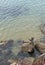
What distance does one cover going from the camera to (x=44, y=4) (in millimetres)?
19875

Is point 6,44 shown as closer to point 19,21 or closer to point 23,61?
point 23,61

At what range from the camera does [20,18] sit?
16.8 m

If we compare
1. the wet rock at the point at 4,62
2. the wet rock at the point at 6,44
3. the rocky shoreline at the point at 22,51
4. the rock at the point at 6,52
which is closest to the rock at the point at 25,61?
the rocky shoreline at the point at 22,51

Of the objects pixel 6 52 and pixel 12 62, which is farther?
pixel 6 52

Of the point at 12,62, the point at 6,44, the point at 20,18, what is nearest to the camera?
the point at 12,62

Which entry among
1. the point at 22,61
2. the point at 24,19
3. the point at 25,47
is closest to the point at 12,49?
the point at 25,47

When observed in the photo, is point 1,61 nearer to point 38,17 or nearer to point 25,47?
point 25,47

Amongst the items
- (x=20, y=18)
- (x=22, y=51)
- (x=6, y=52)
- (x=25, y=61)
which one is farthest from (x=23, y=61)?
(x=20, y=18)

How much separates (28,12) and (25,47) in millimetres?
7473

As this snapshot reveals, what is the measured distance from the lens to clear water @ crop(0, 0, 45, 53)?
13.8 metres

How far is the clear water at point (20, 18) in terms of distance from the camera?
45.4 ft

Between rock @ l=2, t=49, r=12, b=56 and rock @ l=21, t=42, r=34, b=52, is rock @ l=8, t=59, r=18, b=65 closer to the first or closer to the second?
rock @ l=2, t=49, r=12, b=56

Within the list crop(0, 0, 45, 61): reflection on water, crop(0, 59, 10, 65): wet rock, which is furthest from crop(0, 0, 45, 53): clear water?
crop(0, 59, 10, 65): wet rock

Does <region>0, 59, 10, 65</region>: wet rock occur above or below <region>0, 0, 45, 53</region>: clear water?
below
